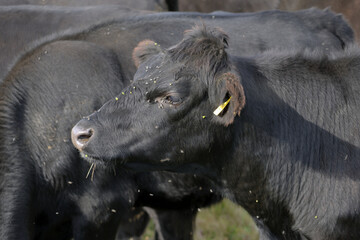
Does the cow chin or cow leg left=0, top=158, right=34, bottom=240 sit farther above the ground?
the cow chin

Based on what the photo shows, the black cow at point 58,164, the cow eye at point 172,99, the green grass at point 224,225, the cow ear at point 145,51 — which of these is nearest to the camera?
the cow eye at point 172,99

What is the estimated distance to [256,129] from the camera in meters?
4.39

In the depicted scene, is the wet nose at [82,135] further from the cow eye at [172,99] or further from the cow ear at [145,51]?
the cow ear at [145,51]

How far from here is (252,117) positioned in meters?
4.38

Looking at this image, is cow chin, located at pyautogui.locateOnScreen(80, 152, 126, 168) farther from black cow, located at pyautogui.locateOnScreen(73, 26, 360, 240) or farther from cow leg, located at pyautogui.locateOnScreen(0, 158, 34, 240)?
cow leg, located at pyautogui.locateOnScreen(0, 158, 34, 240)

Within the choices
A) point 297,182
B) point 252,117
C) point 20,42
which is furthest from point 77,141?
point 20,42

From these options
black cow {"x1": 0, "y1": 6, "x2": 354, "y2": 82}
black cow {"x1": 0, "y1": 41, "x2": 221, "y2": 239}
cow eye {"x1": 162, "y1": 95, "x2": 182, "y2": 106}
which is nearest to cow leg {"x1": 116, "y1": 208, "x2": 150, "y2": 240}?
black cow {"x1": 0, "y1": 41, "x2": 221, "y2": 239}

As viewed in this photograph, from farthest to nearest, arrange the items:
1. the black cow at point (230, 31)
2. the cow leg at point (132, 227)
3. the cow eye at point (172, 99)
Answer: the cow leg at point (132, 227) → the black cow at point (230, 31) → the cow eye at point (172, 99)

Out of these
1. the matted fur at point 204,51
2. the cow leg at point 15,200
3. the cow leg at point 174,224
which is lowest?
the cow leg at point 174,224

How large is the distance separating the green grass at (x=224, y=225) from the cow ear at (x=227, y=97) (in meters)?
3.18

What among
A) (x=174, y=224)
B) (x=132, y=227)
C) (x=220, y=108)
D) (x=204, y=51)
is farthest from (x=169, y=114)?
(x=132, y=227)

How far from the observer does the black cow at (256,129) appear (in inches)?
167

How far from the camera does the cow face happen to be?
4215mm

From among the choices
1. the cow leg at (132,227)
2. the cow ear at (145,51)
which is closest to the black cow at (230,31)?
the cow ear at (145,51)
